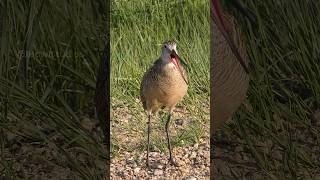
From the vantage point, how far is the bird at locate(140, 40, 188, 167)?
12.0 ft

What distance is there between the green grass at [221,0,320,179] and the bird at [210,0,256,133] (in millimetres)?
57

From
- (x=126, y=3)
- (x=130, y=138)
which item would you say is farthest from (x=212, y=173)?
(x=126, y=3)

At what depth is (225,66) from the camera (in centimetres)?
374

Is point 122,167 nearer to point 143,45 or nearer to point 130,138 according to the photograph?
point 130,138

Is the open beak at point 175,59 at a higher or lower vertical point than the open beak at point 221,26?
lower

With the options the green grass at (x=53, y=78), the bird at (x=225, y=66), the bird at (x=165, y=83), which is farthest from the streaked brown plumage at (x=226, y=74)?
the green grass at (x=53, y=78)

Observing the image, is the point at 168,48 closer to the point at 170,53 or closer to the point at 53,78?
the point at 170,53

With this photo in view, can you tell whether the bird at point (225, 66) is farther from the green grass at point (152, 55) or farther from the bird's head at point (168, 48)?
the bird's head at point (168, 48)

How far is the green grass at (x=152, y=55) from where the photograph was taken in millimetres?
3721

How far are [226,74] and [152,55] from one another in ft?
1.27

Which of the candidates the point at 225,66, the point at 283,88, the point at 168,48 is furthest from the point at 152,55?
the point at 283,88

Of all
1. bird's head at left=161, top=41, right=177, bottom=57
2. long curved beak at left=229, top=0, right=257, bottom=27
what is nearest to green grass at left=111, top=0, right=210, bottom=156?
bird's head at left=161, top=41, right=177, bottom=57

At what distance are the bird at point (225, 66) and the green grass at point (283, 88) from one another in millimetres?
57

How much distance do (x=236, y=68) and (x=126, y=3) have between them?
650 mm
